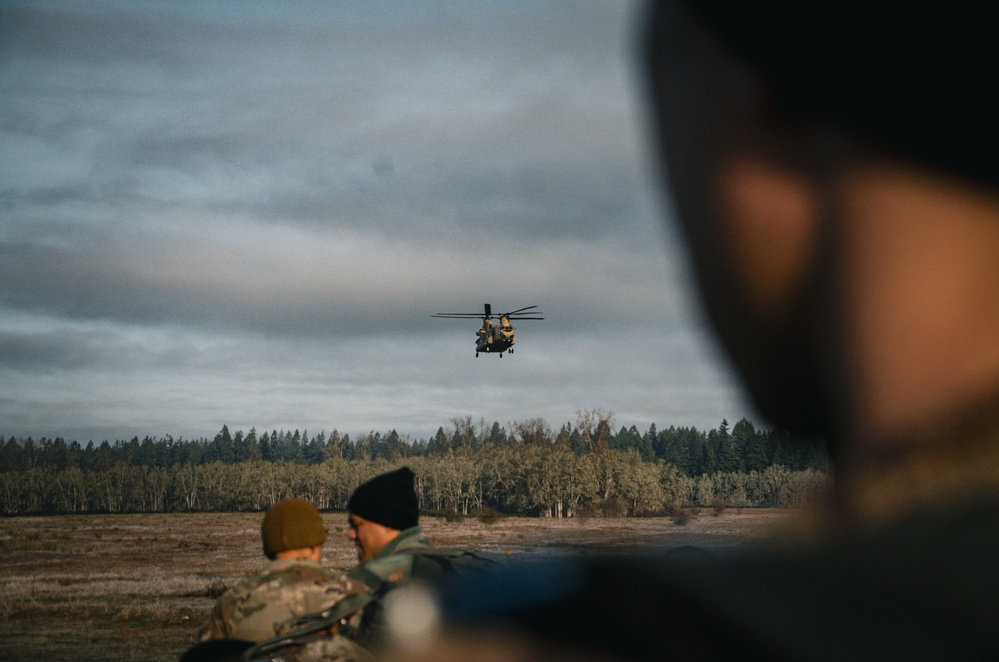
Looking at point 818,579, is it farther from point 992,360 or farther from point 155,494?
point 155,494

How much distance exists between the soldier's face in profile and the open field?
3.77 feet

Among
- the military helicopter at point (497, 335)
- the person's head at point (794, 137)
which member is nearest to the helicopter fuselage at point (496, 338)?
the military helicopter at point (497, 335)

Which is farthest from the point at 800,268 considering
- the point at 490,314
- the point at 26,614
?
the point at 490,314

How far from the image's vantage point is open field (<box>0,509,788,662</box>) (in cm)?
60

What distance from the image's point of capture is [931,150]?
1.78 ft

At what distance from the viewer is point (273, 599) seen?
5.68 meters

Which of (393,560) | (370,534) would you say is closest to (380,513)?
(370,534)

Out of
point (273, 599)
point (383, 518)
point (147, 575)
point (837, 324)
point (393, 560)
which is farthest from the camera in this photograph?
point (147, 575)

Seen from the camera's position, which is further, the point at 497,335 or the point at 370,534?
the point at 497,335

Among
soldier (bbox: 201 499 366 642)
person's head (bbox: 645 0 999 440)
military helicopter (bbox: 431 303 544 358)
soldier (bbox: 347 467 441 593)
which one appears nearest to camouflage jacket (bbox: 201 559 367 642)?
soldier (bbox: 201 499 366 642)

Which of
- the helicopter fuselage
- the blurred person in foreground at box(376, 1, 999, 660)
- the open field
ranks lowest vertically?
the open field

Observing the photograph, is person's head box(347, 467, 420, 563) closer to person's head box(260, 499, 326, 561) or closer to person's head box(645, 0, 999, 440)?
person's head box(260, 499, 326, 561)

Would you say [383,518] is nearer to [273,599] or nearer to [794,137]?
[273,599]

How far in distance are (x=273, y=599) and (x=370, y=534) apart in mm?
876
